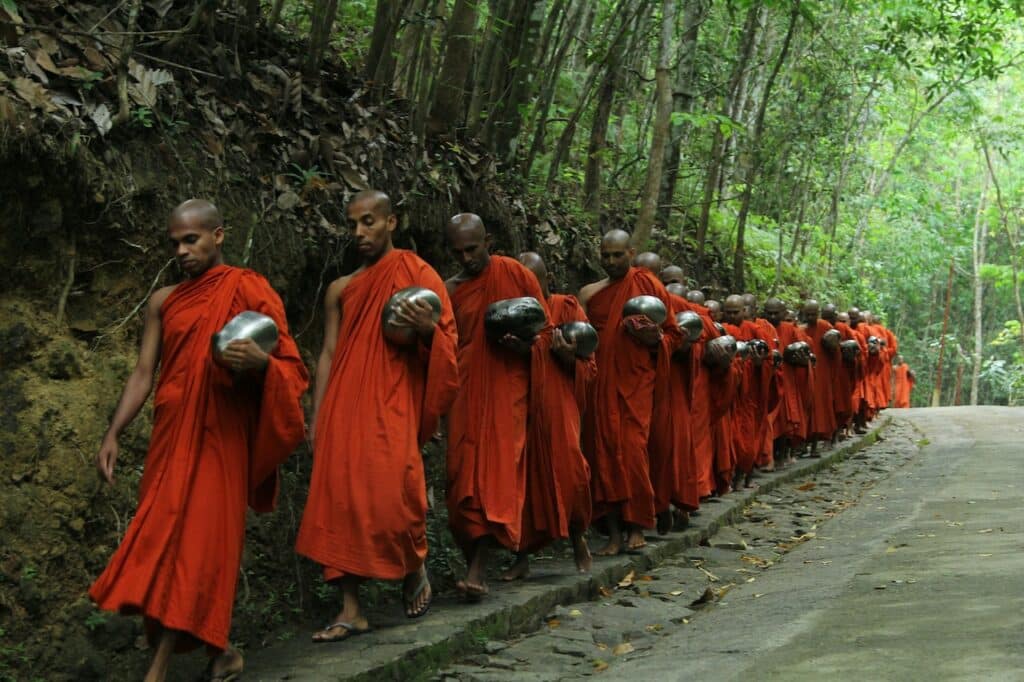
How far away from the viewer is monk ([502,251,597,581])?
259 inches

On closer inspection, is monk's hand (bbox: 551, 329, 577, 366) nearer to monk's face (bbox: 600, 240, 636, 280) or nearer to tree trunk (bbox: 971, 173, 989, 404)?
monk's face (bbox: 600, 240, 636, 280)

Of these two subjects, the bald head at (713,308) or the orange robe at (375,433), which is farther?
the bald head at (713,308)

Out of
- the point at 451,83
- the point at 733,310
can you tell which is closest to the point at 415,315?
the point at 451,83

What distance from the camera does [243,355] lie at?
4.43 m

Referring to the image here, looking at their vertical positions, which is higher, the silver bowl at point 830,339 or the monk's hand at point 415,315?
the silver bowl at point 830,339

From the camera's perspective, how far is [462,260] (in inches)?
255

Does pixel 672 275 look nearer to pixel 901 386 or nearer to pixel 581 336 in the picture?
pixel 581 336

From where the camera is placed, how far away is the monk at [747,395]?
11492 mm

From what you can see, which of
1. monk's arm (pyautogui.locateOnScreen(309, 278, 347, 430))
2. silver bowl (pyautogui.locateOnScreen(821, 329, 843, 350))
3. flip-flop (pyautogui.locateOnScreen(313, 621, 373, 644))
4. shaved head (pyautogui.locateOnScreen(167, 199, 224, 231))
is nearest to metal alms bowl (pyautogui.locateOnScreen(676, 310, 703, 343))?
monk's arm (pyautogui.locateOnScreen(309, 278, 347, 430))

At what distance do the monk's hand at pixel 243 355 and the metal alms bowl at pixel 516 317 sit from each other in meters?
1.94

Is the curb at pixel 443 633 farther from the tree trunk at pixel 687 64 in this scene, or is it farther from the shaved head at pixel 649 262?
the tree trunk at pixel 687 64

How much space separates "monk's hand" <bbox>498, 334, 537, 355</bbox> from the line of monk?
0.04 ft

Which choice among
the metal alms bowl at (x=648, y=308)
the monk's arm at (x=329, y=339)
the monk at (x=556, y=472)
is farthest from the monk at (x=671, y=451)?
the monk's arm at (x=329, y=339)

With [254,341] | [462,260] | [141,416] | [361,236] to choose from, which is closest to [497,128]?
[462,260]
